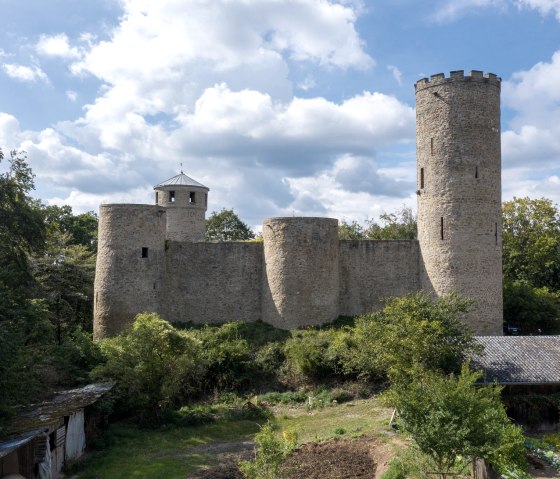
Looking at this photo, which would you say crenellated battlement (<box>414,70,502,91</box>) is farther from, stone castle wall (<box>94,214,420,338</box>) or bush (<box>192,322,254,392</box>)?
bush (<box>192,322,254,392</box>)

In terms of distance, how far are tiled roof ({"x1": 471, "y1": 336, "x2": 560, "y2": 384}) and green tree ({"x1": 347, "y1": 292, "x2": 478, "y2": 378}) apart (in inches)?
37.4

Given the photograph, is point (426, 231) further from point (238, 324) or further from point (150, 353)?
point (150, 353)

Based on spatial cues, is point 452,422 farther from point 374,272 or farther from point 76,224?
point 76,224

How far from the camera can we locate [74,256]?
2875 centimetres

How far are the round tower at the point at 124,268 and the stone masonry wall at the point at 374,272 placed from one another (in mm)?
8386

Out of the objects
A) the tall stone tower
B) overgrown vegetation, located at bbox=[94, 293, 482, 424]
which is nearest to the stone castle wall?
overgrown vegetation, located at bbox=[94, 293, 482, 424]

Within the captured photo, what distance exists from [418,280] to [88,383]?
14.2 m

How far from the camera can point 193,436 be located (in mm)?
18516

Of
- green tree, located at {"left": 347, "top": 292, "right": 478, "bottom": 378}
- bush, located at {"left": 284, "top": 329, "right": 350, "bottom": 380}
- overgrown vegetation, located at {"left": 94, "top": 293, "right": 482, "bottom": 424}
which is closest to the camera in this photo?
green tree, located at {"left": 347, "top": 292, "right": 478, "bottom": 378}

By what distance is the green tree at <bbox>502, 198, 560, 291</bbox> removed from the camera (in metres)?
35.1

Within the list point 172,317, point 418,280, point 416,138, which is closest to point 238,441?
Result: point 172,317

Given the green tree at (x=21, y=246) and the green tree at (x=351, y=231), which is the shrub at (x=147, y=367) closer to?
the green tree at (x=21, y=246)

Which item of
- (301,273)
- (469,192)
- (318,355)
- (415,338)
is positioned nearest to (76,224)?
(301,273)

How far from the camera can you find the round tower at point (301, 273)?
24250 mm
